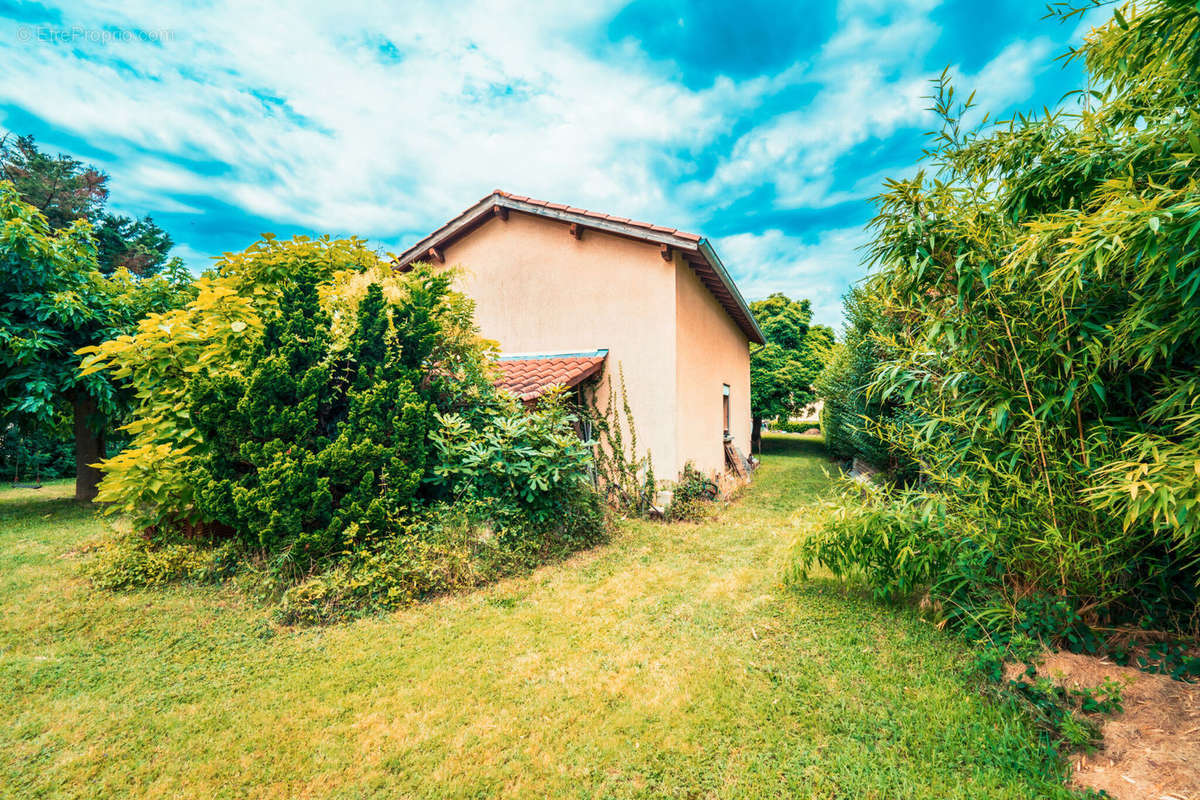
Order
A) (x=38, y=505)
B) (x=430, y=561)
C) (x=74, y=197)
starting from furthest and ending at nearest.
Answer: (x=74, y=197)
(x=38, y=505)
(x=430, y=561)

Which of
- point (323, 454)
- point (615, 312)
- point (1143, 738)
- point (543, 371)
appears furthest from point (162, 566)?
point (1143, 738)

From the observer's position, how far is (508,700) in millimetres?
2844

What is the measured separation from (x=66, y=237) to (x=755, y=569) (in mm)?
13312

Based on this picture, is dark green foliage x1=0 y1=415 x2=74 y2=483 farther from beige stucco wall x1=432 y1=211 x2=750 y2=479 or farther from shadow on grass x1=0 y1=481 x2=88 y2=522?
beige stucco wall x1=432 y1=211 x2=750 y2=479

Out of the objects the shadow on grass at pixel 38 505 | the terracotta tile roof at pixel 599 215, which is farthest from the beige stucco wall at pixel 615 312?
the shadow on grass at pixel 38 505

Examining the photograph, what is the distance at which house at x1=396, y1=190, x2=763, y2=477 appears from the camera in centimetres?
769

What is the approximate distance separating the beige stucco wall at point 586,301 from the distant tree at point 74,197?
16.3 m

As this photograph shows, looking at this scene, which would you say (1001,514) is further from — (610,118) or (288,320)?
(610,118)

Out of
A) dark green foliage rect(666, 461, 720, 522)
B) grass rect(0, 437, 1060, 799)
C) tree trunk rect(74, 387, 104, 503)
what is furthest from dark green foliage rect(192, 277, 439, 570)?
tree trunk rect(74, 387, 104, 503)

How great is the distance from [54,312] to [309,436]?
7639mm

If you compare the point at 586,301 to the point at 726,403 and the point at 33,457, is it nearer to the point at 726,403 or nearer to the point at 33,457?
the point at 726,403

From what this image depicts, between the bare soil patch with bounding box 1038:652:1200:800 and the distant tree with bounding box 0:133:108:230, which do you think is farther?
the distant tree with bounding box 0:133:108:230

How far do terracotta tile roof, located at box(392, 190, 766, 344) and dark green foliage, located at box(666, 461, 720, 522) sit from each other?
3.80 m

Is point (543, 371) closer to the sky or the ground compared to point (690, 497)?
closer to the sky
